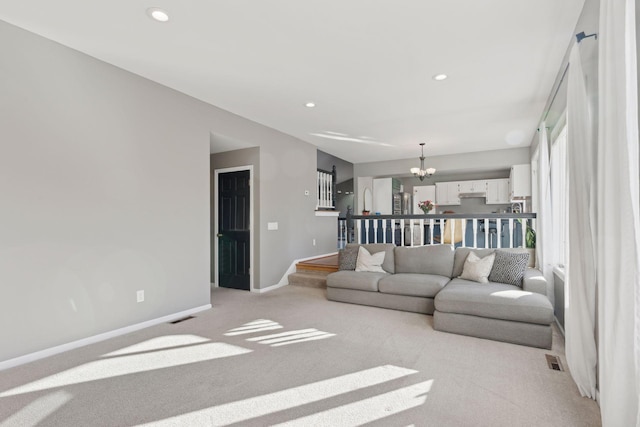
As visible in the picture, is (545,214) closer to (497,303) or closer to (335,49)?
(497,303)

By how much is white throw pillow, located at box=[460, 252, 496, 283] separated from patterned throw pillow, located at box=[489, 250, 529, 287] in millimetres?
62

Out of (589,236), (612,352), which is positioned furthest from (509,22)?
(612,352)

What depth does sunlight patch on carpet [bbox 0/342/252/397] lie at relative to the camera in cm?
A: 244

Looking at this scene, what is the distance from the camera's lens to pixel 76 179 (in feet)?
10.3

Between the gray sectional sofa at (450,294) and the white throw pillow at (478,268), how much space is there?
0.37 ft

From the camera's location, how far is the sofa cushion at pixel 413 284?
4.12m

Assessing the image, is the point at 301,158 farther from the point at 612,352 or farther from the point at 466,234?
the point at 612,352

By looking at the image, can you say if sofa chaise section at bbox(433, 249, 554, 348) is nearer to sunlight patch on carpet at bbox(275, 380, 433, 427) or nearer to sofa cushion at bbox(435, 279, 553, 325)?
sofa cushion at bbox(435, 279, 553, 325)

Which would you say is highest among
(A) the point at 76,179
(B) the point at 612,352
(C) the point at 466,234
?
(A) the point at 76,179

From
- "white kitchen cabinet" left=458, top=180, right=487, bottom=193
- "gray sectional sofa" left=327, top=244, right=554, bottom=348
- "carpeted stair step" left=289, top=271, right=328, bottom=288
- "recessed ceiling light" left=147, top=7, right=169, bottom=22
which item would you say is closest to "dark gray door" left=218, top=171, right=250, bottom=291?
"carpeted stair step" left=289, top=271, right=328, bottom=288

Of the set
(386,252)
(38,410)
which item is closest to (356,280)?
(386,252)

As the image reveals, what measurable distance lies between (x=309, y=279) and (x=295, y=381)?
336 cm

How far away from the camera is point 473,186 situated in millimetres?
8727

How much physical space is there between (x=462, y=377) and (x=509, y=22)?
289 centimetres
